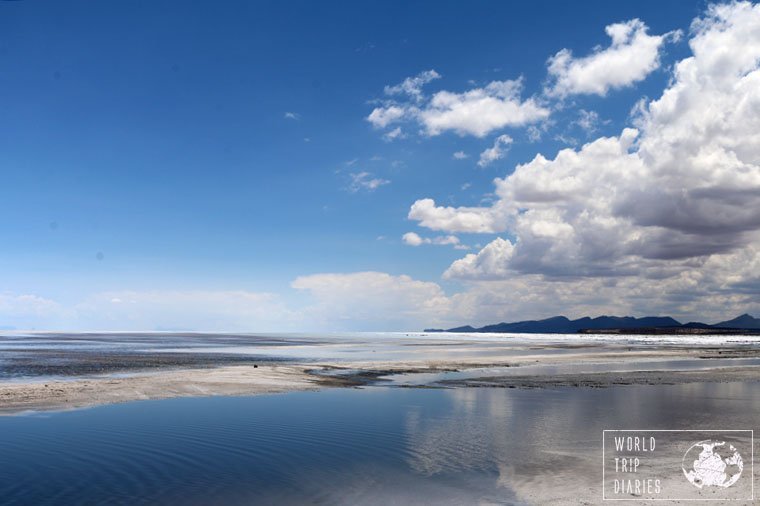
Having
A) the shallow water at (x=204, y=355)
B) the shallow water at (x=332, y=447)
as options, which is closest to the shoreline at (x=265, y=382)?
the shallow water at (x=332, y=447)

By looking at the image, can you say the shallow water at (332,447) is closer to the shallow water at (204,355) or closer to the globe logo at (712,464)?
the globe logo at (712,464)

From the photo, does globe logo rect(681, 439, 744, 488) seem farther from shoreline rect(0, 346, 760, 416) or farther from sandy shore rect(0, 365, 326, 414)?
sandy shore rect(0, 365, 326, 414)

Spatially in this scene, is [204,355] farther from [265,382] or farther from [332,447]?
[332,447]

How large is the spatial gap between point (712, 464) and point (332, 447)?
1346 centimetres

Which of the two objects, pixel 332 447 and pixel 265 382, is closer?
pixel 332 447

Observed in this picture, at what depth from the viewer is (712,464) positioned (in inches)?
704

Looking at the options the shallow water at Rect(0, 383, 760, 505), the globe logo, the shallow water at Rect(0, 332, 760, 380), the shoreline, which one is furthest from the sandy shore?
the globe logo

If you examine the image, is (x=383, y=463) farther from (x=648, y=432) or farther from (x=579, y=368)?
(x=579, y=368)

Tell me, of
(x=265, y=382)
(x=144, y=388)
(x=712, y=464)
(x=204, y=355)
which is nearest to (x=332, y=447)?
(x=712, y=464)

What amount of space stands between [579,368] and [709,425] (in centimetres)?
3373

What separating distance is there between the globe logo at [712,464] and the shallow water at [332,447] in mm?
2903

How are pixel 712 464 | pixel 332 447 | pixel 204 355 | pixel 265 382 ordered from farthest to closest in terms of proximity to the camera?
pixel 204 355
pixel 265 382
pixel 332 447
pixel 712 464

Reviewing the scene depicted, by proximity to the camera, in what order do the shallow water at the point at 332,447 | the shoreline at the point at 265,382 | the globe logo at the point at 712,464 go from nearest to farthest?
the shallow water at the point at 332,447 → the globe logo at the point at 712,464 → the shoreline at the point at 265,382

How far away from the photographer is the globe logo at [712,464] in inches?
631
